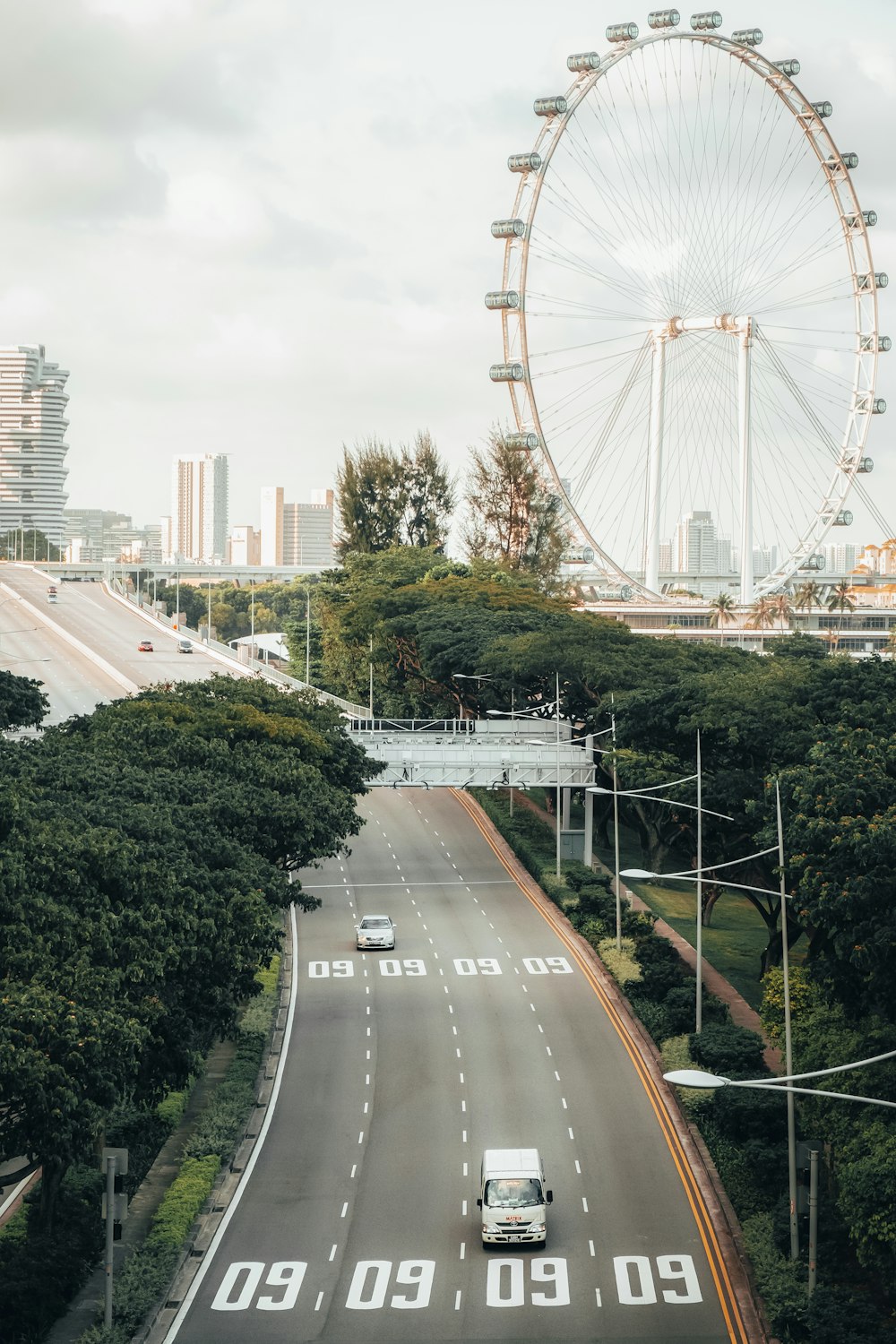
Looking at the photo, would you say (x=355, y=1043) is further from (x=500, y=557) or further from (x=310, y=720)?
(x=500, y=557)

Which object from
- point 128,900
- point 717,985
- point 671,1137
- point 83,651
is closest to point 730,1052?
point 671,1137

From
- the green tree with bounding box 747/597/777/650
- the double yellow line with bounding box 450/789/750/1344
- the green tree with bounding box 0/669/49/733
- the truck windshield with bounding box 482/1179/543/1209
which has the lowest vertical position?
the double yellow line with bounding box 450/789/750/1344

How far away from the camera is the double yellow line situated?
3366 centimetres

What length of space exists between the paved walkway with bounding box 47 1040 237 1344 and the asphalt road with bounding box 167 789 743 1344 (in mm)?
1871

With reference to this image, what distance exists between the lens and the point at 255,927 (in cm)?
3981

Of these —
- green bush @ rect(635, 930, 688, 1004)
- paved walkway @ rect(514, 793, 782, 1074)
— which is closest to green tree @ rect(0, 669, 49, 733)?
paved walkway @ rect(514, 793, 782, 1074)

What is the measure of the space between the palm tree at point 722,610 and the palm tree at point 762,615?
2.15m

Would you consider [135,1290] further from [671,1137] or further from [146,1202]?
[671,1137]

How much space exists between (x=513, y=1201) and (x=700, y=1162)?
7.58 meters

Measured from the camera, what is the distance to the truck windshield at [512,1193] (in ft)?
121

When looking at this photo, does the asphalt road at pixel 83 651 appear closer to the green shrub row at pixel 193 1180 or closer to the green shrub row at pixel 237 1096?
the green shrub row at pixel 237 1096

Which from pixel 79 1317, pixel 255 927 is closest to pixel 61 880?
pixel 255 927

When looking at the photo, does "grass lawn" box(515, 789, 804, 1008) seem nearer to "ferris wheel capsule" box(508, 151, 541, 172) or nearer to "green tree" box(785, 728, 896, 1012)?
"green tree" box(785, 728, 896, 1012)

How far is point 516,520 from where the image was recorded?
139m
